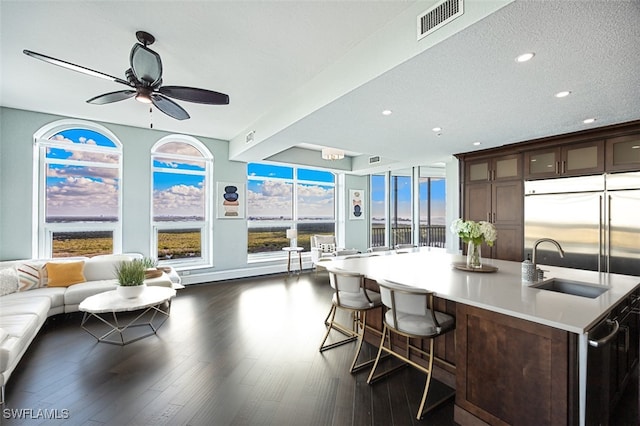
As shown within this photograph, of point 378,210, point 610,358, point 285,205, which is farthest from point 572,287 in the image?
point 378,210

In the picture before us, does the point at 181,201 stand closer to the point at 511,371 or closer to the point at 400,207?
the point at 400,207

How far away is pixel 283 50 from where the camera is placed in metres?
2.61

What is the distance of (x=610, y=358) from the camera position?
182 centimetres

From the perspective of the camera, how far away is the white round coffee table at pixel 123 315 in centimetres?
299

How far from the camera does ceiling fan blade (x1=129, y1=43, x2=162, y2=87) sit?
247 cm

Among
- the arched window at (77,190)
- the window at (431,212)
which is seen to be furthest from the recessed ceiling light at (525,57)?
the arched window at (77,190)

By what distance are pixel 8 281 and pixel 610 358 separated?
6115 mm

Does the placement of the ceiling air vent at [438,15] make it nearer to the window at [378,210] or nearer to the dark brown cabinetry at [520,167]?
the dark brown cabinetry at [520,167]

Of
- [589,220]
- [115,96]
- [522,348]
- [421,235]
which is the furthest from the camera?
[421,235]

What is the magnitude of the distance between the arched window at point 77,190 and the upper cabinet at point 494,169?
643cm

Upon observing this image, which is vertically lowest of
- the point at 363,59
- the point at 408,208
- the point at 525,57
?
the point at 408,208

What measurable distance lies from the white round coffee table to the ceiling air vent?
3.63m

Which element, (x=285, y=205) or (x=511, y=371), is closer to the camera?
(x=511, y=371)

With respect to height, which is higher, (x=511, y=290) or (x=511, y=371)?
(x=511, y=290)
